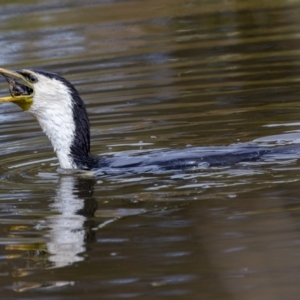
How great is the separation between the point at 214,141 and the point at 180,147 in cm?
32

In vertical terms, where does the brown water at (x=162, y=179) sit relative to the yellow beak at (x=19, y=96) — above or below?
below

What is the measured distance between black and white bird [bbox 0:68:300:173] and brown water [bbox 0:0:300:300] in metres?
0.21

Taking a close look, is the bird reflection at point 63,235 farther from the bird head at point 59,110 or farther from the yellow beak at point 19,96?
the yellow beak at point 19,96

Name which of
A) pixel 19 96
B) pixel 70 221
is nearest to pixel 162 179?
pixel 70 221

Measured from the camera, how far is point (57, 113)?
771cm

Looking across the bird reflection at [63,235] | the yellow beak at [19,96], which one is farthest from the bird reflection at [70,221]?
the yellow beak at [19,96]

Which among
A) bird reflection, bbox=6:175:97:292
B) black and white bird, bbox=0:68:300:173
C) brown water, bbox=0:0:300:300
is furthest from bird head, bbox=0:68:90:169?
bird reflection, bbox=6:175:97:292

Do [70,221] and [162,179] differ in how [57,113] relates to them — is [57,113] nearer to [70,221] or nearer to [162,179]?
[162,179]

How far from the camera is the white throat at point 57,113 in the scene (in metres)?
7.68

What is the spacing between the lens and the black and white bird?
7512 millimetres

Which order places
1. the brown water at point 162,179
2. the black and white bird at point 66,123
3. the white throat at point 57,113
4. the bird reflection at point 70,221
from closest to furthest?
the brown water at point 162,179, the bird reflection at point 70,221, the black and white bird at point 66,123, the white throat at point 57,113

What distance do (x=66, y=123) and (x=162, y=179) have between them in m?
1.08

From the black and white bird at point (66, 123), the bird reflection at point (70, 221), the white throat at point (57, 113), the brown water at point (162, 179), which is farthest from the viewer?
the white throat at point (57, 113)

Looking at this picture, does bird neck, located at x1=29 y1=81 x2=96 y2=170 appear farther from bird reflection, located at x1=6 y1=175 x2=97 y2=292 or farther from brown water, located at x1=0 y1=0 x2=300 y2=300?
bird reflection, located at x1=6 y1=175 x2=97 y2=292
